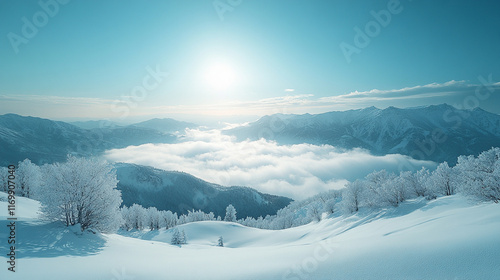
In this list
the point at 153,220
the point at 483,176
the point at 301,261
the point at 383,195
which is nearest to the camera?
the point at 301,261

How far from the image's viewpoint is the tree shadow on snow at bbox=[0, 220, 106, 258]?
11.1 m

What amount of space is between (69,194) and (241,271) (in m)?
15.3

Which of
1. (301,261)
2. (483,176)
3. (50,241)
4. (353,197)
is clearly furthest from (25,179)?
(483,176)

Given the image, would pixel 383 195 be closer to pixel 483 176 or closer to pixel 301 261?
pixel 483 176

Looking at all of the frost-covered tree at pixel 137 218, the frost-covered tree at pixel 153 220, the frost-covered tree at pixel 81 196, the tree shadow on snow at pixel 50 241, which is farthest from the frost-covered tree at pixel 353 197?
the frost-covered tree at pixel 137 218

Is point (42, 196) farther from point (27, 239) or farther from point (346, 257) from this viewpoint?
point (346, 257)

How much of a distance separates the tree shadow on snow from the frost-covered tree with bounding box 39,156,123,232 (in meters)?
1.14

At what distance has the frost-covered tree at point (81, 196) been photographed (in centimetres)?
1577

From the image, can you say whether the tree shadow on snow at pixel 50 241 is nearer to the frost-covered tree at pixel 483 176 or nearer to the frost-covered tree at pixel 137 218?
the frost-covered tree at pixel 483 176

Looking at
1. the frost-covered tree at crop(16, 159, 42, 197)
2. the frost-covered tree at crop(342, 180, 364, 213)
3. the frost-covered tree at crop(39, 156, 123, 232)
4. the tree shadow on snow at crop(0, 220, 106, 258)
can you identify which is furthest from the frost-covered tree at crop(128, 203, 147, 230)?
the tree shadow on snow at crop(0, 220, 106, 258)

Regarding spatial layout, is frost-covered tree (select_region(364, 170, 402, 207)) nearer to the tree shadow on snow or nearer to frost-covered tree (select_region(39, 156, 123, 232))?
frost-covered tree (select_region(39, 156, 123, 232))

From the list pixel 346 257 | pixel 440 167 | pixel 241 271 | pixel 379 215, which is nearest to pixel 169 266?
pixel 241 271

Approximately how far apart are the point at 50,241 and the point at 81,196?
14.1 ft

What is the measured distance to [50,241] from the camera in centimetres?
1282
